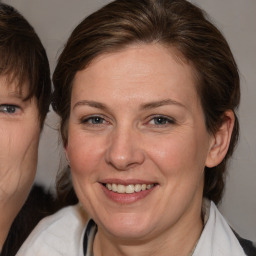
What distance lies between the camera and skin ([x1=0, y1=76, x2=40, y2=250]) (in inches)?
69.9

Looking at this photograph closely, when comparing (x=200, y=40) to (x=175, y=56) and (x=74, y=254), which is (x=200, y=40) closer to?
(x=175, y=56)

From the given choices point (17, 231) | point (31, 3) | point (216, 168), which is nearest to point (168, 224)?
point (216, 168)

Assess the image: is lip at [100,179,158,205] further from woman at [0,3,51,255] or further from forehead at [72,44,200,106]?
woman at [0,3,51,255]

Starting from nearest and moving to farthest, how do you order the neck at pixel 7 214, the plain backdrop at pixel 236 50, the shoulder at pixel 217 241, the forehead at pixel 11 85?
1. the shoulder at pixel 217 241
2. the forehead at pixel 11 85
3. the neck at pixel 7 214
4. the plain backdrop at pixel 236 50

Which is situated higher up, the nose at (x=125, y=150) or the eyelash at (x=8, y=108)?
the nose at (x=125, y=150)

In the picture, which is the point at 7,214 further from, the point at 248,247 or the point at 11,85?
the point at 248,247

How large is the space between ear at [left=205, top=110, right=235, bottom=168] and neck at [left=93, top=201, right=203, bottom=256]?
0.50ft

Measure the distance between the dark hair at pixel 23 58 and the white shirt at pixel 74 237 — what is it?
0.28 metres

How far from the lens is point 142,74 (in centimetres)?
150

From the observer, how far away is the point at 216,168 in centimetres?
179

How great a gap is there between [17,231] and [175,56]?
2.53 ft

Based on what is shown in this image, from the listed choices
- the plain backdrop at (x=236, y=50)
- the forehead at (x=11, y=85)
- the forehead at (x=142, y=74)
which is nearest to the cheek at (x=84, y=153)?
the forehead at (x=142, y=74)

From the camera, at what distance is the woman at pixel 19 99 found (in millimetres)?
1762

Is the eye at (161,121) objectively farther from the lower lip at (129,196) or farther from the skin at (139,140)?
the lower lip at (129,196)
